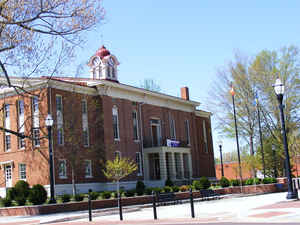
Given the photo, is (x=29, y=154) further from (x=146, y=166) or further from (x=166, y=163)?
(x=166, y=163)

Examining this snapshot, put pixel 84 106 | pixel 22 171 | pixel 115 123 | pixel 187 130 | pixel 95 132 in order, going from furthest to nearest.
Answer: pixel 187 130 < pixel 115 123 < pixel 95 132 < pixel 84 106 < pixel 22 171

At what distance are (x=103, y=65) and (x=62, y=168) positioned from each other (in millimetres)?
14863

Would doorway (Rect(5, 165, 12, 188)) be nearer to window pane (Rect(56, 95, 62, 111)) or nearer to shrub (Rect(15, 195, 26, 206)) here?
window pane (Rect(56, 95, 62, 111))

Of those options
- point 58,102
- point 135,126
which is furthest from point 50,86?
point 135,126

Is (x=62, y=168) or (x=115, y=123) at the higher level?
(x=115, y=123)

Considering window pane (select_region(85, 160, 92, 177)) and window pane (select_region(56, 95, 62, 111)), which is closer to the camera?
window pane (select_region(56, 95, 62, 111))

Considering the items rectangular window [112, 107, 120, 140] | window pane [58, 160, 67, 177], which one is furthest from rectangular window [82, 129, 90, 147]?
rectangular window [112, 107, 120, 140]

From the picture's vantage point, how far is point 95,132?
142 feet

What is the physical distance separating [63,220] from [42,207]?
4.15m

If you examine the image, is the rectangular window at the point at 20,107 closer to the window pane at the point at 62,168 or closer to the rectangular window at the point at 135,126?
the window pane at the point at 62,168

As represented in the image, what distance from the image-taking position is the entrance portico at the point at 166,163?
48.2 m

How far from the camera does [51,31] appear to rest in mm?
23000

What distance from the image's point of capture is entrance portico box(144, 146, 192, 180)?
158ft

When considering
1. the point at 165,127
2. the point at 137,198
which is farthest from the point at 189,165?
the point at 137,198
